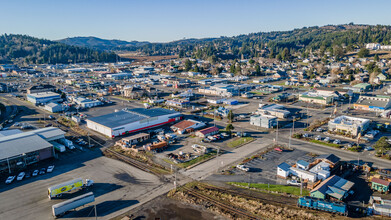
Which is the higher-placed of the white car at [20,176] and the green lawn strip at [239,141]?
the green lawn strip at [239,141]

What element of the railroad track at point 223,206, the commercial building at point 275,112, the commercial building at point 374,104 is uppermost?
the commercial building at point 374,104

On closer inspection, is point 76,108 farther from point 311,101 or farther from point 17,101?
point 311,101

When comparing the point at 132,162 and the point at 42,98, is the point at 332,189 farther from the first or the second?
the point at 42,98

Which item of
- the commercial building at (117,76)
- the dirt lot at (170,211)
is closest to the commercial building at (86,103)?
the dirt lot at (170,211)

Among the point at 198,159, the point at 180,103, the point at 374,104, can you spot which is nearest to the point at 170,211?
the point at 198,159

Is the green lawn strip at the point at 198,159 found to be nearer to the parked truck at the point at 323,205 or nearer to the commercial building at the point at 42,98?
the parked truck at the point at 323,205
